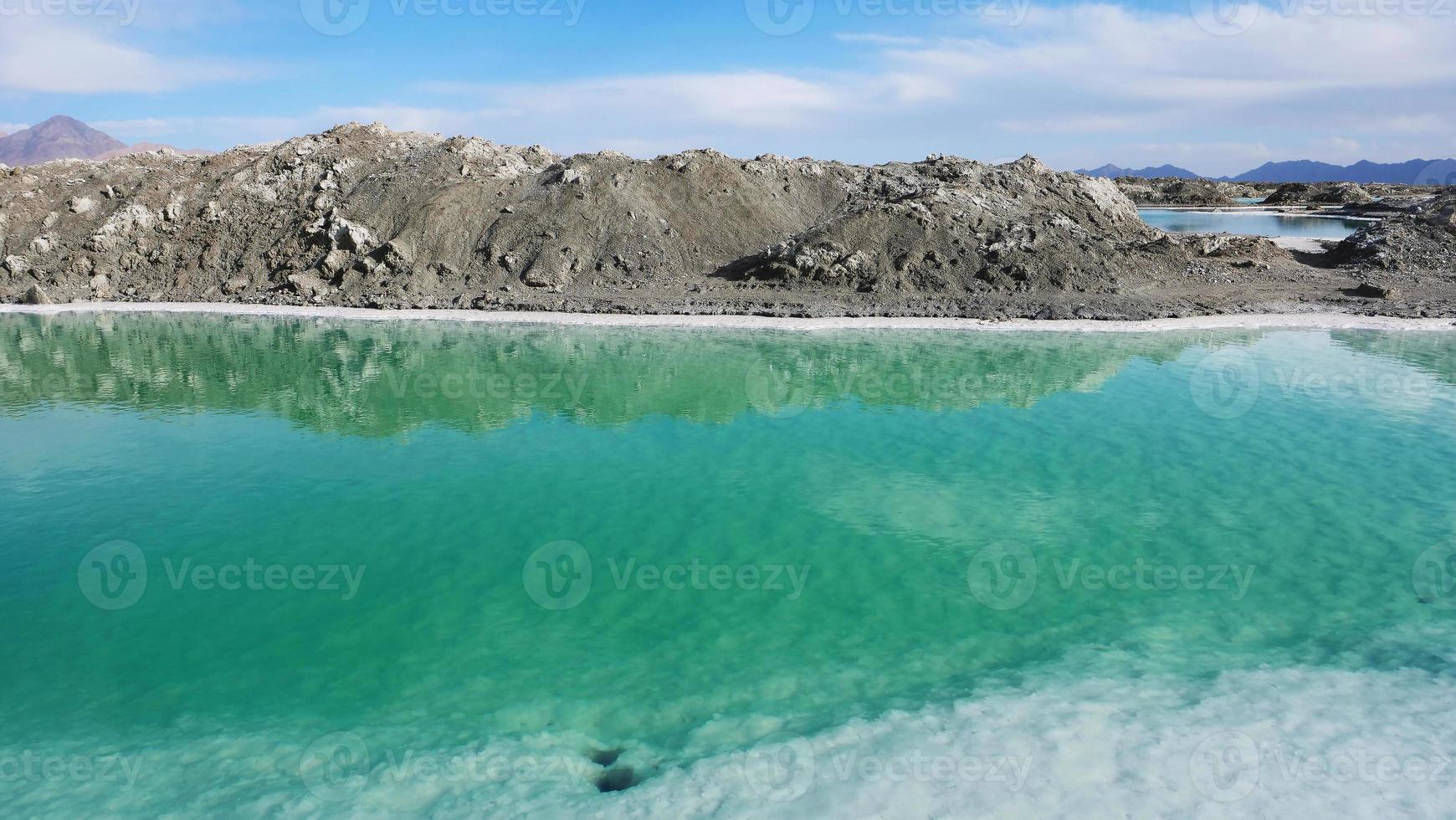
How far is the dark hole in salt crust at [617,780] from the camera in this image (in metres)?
8.08

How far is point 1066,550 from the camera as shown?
12.8 m

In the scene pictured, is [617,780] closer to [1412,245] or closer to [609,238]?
[609,238]

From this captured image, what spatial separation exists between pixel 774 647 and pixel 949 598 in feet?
9.07

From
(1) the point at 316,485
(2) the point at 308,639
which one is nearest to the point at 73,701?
(2) the point at 308,639

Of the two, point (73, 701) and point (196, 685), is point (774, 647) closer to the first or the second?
point (196, 685)

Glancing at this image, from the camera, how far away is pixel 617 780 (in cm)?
818

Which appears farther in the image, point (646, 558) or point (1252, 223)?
point (1252, 223)
